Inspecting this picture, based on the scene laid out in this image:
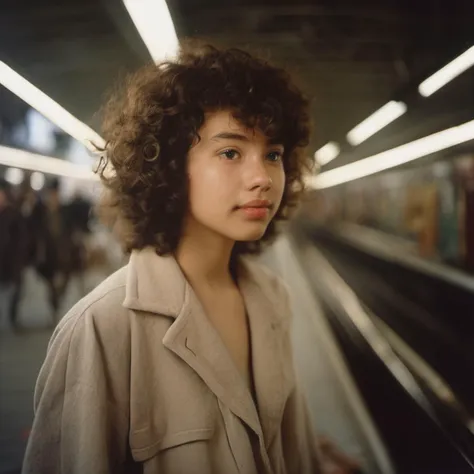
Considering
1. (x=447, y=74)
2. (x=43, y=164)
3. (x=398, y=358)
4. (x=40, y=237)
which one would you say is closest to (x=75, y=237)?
(x=40, y=237)

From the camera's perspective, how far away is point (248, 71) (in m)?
1.25

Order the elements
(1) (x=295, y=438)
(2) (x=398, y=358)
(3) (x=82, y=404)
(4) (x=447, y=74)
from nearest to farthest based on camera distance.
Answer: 1. (3) (x=82, y=404)
2. (1) (x=295, y=438)
3. (4) (x=447, y=74)
4. (2) (x=398, y=358)

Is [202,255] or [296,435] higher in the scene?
[202,255]

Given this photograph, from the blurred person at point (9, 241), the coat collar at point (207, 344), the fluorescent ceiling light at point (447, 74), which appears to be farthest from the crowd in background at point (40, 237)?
the fluorescent ceiling light at point (447, 74)

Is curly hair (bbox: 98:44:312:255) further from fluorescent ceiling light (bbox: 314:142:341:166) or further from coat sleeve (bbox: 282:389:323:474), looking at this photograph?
coat sleeve (bbox: 282:389:323:474)

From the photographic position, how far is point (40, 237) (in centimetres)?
138

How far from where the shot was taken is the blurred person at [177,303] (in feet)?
3.66

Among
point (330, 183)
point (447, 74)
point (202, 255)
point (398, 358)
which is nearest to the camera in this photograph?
point (202, 255)

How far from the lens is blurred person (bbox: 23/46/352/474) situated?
3.66 feet

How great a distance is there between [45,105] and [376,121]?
1043 mm

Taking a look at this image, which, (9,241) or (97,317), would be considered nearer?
(97,317)

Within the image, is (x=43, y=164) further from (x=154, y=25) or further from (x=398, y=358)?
(x=398, y=358)

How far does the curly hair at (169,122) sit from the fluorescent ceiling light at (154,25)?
0.06m

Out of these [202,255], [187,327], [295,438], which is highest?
[202,255]
